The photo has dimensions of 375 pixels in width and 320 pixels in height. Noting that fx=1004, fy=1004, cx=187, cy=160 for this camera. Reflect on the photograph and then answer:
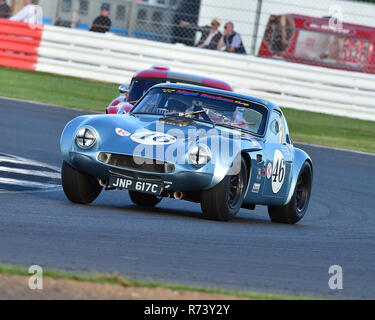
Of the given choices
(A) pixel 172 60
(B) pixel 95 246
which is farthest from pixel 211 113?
(A) pixel 172 60

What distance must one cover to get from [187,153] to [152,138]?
0.33m

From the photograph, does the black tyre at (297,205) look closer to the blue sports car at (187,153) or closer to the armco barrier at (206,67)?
the blue sports car at (187,153)

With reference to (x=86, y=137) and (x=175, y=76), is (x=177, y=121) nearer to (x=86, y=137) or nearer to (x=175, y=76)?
(x=86, y=137)

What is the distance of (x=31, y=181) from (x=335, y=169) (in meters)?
6.36

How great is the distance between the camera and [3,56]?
2348 cm

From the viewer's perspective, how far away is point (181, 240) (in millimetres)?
7301

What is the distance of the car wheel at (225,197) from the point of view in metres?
8.34

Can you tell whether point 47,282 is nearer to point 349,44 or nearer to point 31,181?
point 31,181

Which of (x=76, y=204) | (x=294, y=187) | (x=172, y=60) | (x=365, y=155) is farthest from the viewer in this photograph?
(x=172, y=60)

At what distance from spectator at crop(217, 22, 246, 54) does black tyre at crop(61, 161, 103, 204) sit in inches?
572

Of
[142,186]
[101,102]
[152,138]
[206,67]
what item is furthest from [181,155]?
[206,67]

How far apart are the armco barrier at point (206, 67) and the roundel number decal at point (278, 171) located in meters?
12.6
